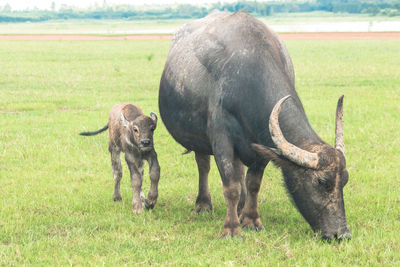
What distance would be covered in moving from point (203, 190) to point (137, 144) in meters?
1.14

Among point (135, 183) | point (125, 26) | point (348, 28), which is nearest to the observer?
point (135, 183)

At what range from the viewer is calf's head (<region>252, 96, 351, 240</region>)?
5152mm

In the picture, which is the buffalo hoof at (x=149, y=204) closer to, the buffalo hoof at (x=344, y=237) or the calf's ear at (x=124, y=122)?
the calf's ear at (x=124, y=122)

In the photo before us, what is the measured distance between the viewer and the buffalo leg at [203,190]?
7184 millimetres

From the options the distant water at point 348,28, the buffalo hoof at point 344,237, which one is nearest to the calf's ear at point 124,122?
the buffalo hoof at point 344,237

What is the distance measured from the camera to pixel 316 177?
532cm

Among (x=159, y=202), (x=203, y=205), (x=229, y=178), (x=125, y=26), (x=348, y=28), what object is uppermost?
(x=229, y=178)

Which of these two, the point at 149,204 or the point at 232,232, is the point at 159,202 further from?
the point at 232,232

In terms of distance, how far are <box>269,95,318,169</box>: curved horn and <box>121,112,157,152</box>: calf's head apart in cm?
Result: 202

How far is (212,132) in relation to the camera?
5.98 metres

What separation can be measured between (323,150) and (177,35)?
3.11 meters

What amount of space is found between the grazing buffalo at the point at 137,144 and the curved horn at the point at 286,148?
202cm

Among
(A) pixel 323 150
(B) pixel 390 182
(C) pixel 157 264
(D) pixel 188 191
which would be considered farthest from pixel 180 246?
(B) pixel 390 182

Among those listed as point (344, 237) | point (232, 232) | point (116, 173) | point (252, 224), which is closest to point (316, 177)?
point (344, 237)
